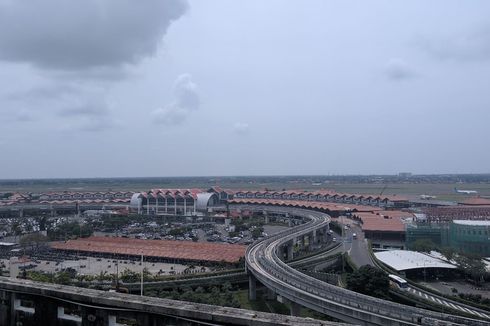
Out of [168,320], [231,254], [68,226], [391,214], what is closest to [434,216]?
[391,214]

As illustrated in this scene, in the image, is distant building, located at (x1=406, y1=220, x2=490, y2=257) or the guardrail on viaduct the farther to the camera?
distant building, located at (x1=406, y1=220, x2=490, y2=257)

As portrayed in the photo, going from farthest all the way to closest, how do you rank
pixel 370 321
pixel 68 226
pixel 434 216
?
pixel 68 226, pixel 434 216, pixel 370 321

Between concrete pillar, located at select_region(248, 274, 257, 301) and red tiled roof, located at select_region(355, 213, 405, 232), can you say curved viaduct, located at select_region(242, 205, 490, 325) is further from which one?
red tiled roof, located at select_region(355, 213, 405, 232)

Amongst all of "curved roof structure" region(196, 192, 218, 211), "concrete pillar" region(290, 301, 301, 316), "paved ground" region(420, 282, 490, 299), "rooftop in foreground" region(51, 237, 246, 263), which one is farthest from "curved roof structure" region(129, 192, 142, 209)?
"concrete pillar" region(290, 301, 301, 316)

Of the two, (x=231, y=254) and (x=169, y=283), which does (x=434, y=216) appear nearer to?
(x=231, y=254)

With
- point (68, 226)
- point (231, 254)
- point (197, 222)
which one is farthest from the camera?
point (197, 222)
